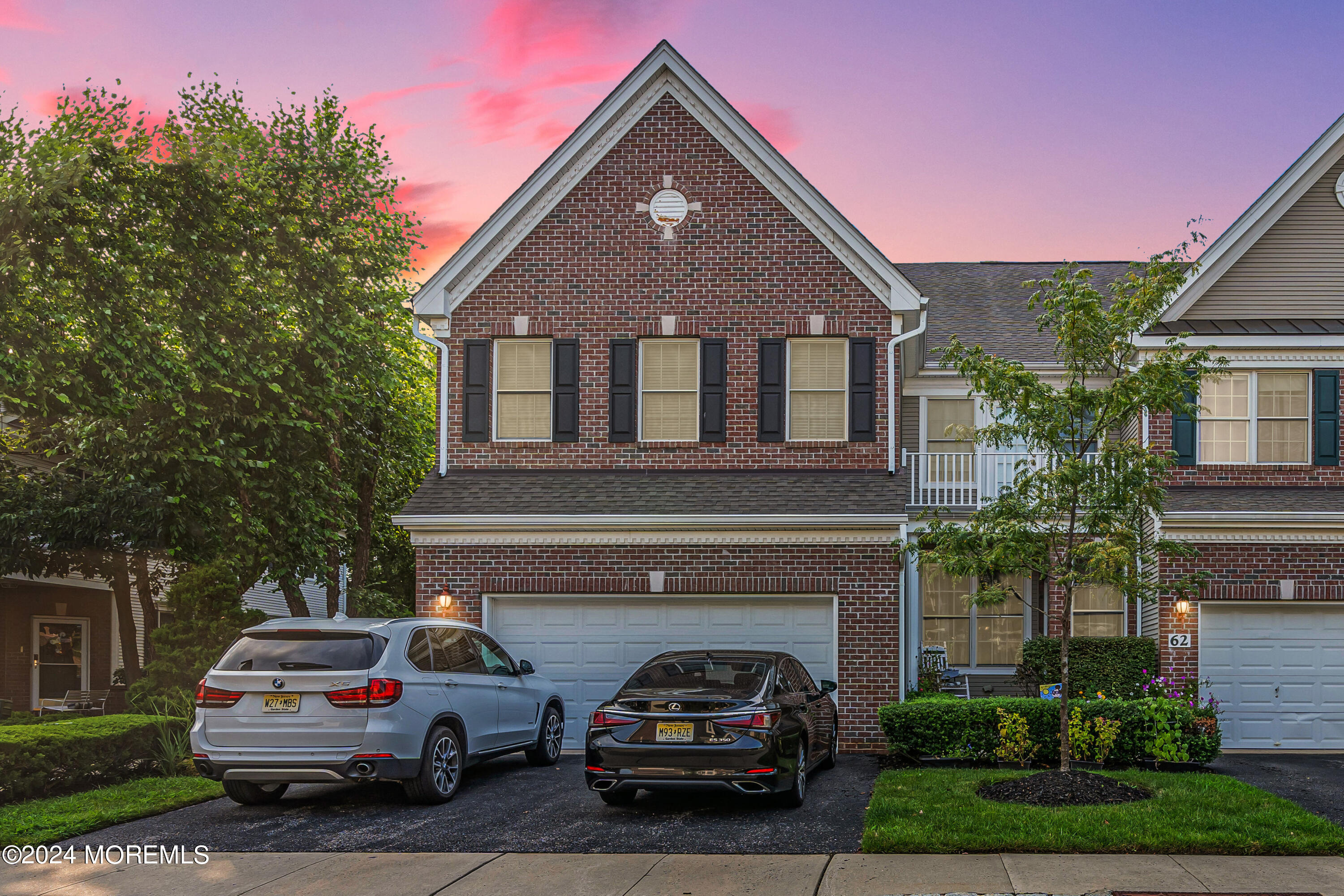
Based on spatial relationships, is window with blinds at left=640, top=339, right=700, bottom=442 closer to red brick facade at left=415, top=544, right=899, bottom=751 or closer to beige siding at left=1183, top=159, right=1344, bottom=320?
red brick facade at left=415, top=544, right=899, bottom=751

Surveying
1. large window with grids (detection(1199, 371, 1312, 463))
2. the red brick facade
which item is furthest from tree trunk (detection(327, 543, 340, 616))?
large window with grids (detection(1199, 371, 1312, 463))

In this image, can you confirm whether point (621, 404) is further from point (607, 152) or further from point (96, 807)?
point (96, 807)

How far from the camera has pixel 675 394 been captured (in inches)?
695

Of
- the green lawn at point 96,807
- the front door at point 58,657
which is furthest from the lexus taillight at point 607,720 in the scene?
the front door at point 58,657

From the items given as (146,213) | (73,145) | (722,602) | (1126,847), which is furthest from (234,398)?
(1126,847)

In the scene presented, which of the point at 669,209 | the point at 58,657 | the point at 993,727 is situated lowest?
the point at 58,657

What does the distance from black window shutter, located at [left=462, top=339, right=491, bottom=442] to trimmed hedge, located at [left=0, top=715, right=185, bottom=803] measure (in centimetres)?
613

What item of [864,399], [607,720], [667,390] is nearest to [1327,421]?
[864,399]

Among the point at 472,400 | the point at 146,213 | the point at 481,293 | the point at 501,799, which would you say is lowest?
the point at 501,799

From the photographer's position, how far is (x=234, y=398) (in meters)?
20.4

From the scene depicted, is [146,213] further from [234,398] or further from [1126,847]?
[1126,847]

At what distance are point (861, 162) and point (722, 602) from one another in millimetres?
6918

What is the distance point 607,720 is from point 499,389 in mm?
8229

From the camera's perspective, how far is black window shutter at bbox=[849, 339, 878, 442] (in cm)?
1727
